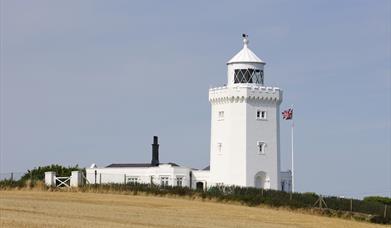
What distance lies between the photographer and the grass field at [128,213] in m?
33.7

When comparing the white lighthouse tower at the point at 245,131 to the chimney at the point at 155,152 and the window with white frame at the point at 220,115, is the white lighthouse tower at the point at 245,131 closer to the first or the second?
the window with white frame at the point at 220,115

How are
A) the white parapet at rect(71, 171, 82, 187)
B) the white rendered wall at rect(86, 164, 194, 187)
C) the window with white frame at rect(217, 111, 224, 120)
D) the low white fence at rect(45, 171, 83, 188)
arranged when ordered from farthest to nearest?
the white rendered wall at rect(86, 164, 194, 187) < the window with white frame at rect(217, 111, 224, 120) < the white parapet at rect(71, 171, 82, 187) < the low white fence at rect(45, 171, 83, 188)

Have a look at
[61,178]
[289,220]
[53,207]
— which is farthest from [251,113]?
[53,207]

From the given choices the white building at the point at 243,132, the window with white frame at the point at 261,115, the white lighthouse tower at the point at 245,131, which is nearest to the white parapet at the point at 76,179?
the white building at the point at 243,132

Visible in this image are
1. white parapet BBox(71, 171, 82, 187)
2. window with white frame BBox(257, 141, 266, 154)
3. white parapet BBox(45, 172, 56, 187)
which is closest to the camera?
white parapet BBox(45, 172, 56, 187)

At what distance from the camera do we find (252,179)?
72.0m

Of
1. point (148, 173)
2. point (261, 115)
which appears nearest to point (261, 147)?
point (261, 115)

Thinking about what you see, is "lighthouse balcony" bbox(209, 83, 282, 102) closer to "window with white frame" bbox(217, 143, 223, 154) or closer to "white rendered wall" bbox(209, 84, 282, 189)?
"white rendered wall" bbox(209, 84, 282, 189)

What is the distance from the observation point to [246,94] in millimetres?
73375

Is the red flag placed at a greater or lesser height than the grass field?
greater

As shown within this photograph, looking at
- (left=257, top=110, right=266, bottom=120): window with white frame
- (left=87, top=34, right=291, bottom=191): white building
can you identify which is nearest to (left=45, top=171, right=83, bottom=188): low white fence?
(left=87, top=34, right=291, bottom=191): white building

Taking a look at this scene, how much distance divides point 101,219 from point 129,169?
4512 centimetres

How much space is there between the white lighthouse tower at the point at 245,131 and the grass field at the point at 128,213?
17.9m

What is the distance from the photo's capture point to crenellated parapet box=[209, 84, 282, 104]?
241ft
